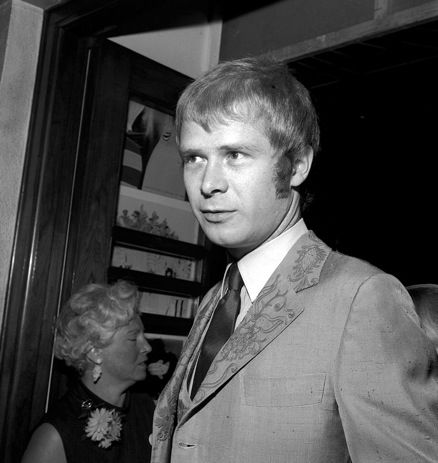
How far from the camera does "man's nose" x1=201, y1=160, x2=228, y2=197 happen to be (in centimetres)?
110

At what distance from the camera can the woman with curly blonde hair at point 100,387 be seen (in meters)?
2.13

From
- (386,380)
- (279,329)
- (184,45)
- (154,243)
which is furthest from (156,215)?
(386,380)

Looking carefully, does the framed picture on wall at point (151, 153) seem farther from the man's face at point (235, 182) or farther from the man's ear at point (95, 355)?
the man's face at point (235, 182)

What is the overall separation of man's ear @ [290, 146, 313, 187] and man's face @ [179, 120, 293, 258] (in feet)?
0.16

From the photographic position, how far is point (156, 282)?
262 cm

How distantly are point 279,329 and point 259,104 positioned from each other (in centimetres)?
44

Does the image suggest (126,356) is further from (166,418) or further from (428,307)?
(428,307)

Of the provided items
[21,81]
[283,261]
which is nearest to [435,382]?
[283,261]

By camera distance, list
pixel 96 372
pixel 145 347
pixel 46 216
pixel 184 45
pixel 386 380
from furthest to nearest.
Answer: pixel 184 45 < pixel 145 347 < pixel 96 372 < pixel 46 216 < pixel 386 380

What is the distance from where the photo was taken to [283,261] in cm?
115

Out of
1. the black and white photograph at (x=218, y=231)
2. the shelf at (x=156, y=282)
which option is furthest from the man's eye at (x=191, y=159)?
the shelf at (x=156, y=282)

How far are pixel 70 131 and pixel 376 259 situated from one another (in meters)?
2.02

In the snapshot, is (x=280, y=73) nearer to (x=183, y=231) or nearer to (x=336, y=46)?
(x=336, y=46)

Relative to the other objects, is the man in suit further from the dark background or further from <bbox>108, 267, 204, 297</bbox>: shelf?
the dark background
